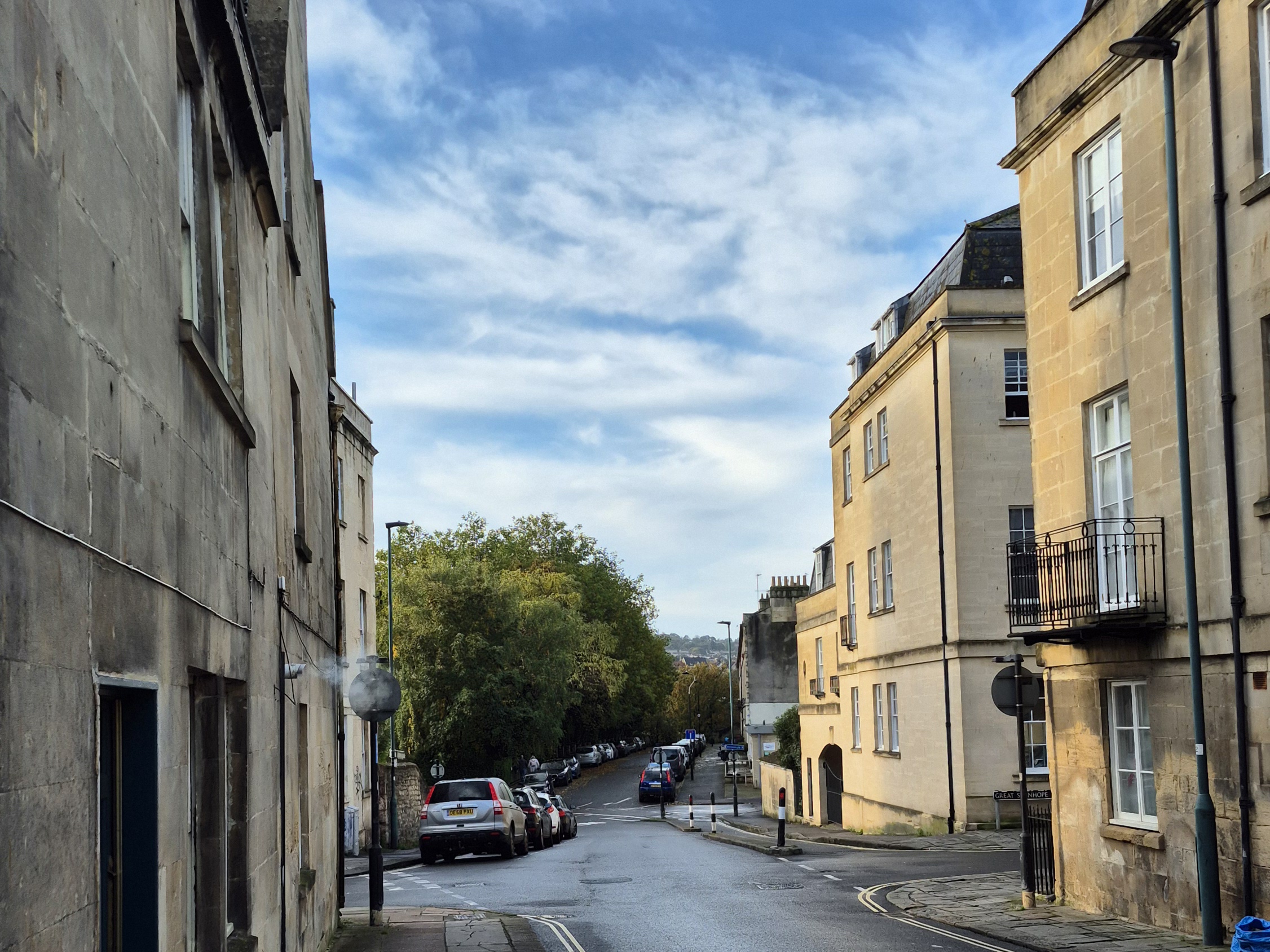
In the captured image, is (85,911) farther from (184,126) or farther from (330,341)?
(330,341)

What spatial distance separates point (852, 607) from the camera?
37531 millimetres

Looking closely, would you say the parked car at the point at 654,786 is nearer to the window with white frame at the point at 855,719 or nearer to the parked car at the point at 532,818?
the window with white frame at the point at 855,719

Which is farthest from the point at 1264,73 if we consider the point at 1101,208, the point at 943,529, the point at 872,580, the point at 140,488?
the point at 872,580

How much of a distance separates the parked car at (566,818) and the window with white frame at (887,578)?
10.4 meters

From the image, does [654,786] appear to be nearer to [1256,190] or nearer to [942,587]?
[942,587]

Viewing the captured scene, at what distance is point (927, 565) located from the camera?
29734 mm

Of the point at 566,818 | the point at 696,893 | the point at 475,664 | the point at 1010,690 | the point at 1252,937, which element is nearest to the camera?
the point at 1252,937

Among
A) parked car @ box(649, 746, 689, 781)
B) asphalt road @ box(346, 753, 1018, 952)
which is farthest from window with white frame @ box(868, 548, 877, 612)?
parked car @ box(649, 746, 689, 781)

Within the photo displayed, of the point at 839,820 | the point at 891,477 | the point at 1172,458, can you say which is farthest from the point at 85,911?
the point at 839,820

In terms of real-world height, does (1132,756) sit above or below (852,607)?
below

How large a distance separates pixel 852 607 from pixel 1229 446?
25.1m

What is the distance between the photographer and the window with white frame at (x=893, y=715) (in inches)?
1280

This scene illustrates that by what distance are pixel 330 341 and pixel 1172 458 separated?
1089cm

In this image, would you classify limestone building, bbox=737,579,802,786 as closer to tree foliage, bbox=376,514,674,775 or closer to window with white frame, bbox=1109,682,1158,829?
tree foliage, bbox=376,514,674,775
